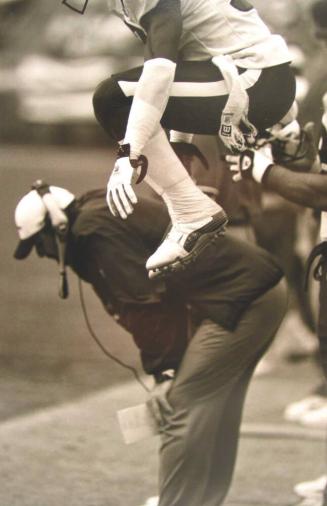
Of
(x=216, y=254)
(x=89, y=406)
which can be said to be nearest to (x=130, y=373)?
(x=89, y=406)

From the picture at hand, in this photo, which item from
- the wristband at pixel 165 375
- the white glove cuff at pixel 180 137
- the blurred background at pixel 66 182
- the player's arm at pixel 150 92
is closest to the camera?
the player's arm at pixel 150 92

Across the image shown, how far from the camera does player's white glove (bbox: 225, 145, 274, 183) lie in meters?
3.39

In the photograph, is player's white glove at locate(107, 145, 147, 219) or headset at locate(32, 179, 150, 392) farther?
headset at locate(32, 179, 150, 392)

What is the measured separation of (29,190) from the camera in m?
3.38

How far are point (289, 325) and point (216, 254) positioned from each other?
2.75 ft

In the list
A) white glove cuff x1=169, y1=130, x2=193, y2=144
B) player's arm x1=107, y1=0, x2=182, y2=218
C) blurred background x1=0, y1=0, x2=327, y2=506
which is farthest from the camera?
blurred background x1=0, y1=0, x2=327, y2=506

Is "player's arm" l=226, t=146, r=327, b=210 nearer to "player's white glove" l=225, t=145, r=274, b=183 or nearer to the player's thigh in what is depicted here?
"player's white glove" l=225, t=145, r=274, b=183

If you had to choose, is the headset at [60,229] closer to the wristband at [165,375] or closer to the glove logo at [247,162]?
the wristband at [165,375]

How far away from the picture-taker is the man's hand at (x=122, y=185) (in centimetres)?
319

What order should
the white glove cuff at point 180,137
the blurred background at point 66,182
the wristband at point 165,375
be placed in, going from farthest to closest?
the wristband at point 165,375 → the blurred background at point 66,182 → the white glove cuff at point 180,137

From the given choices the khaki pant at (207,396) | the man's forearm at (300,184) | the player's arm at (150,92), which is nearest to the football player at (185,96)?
the player's arm at (150,92)

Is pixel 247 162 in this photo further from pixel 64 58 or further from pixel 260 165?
pixel 64 58

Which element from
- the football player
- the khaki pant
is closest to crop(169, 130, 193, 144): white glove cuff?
the football player

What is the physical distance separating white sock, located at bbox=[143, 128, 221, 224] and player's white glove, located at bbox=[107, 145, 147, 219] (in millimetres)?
39
